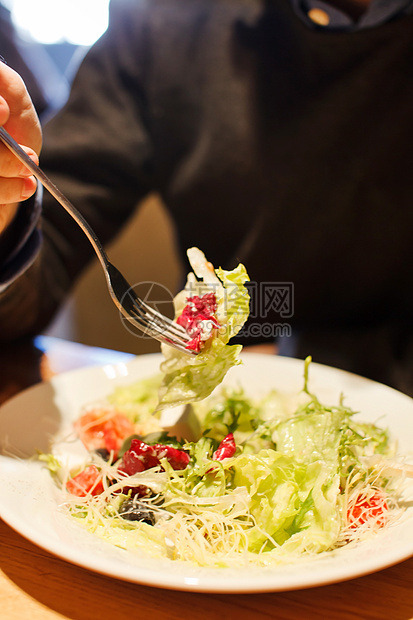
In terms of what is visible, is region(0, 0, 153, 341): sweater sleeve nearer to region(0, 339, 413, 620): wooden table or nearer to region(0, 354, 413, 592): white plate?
region(0, 354, 413, 592): white plate

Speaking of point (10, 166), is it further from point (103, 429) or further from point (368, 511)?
point (368, 511)

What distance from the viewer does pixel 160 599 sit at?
71 cm

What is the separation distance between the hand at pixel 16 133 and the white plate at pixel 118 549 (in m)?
0.48

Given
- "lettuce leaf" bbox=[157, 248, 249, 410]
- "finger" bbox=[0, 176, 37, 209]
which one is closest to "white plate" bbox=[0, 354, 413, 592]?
"lettuce leaf" bbox=[157, 248, 249, 410]

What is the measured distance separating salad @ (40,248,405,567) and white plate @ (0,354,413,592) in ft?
0.14

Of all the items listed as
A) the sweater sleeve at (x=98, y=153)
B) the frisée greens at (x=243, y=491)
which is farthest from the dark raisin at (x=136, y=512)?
the sweater sleeve at (x=98, y=153)

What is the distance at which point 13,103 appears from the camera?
2.81ft

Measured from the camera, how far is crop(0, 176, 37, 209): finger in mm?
847

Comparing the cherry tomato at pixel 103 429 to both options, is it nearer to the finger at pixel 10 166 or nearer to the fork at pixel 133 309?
the fork at pixel 133 309

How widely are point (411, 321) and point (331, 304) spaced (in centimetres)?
29

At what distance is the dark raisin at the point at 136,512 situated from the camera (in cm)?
86

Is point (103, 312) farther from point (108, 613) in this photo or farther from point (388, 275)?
point (108, 613)

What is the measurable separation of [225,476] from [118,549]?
216mm

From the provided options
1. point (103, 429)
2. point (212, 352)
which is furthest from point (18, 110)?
point (103, 429)
